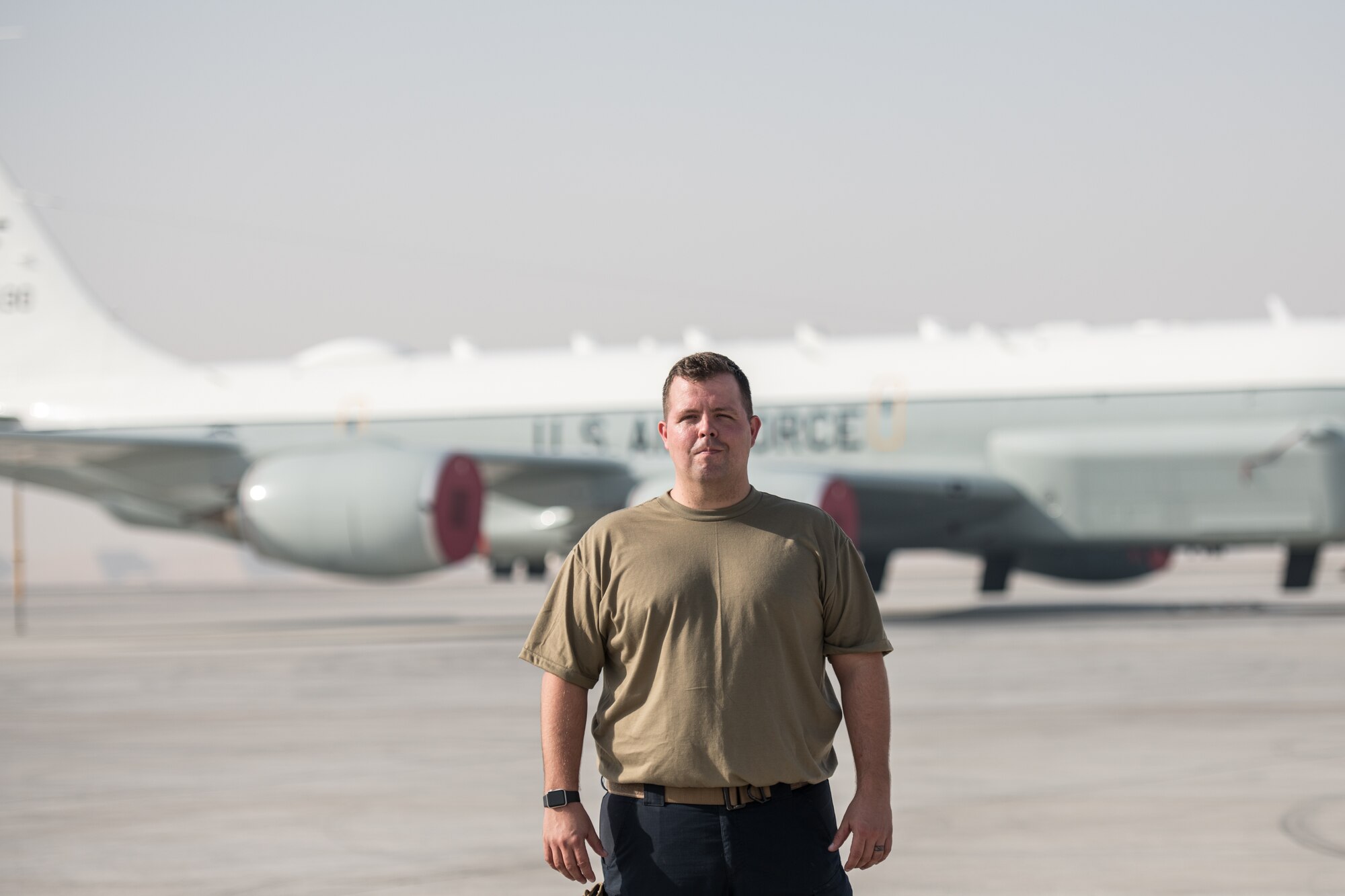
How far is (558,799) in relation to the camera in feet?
12.4

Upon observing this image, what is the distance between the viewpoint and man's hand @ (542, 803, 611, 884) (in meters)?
3.75

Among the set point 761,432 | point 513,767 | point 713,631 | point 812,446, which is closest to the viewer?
point 713,631

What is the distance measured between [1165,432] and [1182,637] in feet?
15.2

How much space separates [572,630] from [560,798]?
362mm

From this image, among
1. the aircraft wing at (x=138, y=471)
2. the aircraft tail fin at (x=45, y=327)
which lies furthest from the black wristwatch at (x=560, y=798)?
the aircraft tail fin at (x=45, y=327)

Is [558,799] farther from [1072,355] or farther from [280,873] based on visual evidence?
[1072,355]

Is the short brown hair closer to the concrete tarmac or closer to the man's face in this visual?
the man's face

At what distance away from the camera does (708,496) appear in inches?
148

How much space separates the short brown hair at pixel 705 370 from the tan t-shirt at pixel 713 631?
25 cm

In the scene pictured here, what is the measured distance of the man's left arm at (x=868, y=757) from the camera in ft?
12.4

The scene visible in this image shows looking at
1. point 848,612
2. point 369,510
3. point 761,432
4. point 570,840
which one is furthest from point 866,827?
point 761,432

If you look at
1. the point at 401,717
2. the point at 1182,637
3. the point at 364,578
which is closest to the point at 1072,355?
the point at 1182,637

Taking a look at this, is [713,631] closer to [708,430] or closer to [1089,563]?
[708,430]

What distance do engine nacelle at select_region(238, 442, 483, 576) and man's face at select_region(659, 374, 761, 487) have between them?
17119 mm
